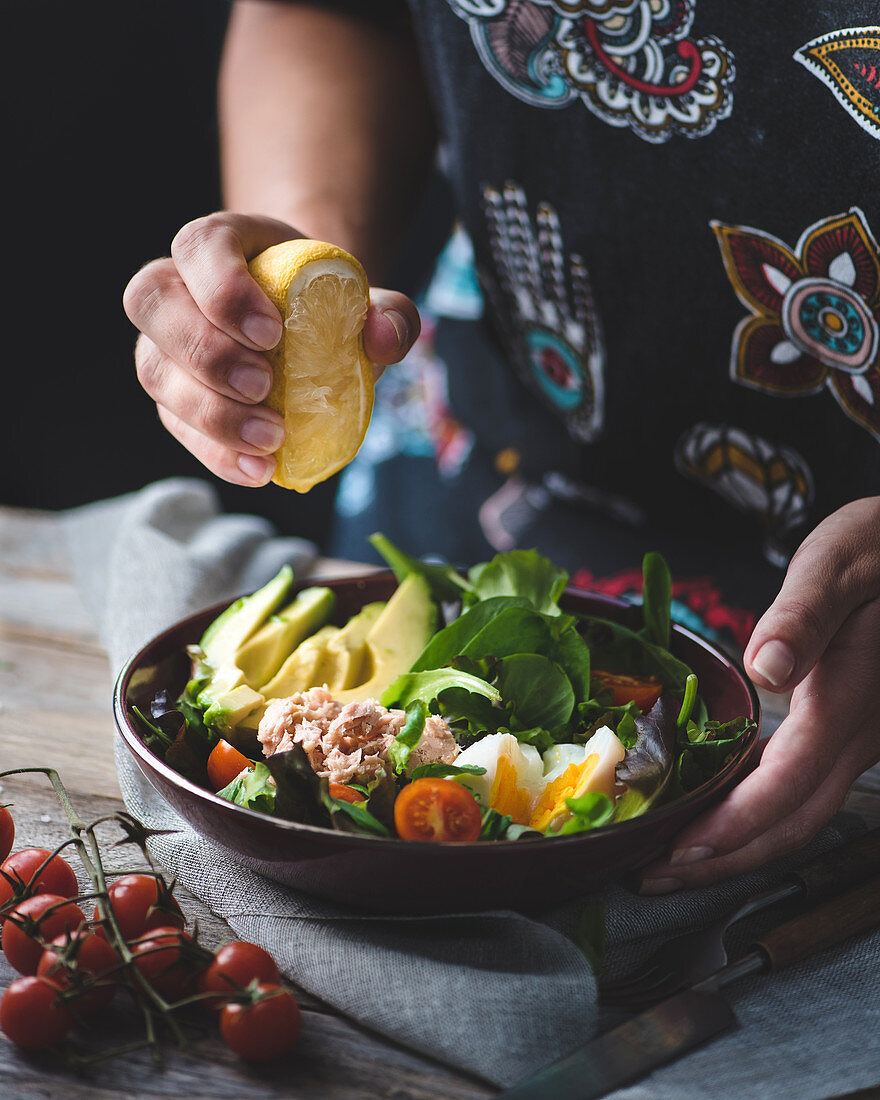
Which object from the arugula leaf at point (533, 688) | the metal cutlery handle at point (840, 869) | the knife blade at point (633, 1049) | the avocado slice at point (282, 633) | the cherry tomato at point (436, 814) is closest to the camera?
the knife blade at point (633, 1049)

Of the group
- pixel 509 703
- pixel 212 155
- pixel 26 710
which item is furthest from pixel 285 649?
pixel 212 155

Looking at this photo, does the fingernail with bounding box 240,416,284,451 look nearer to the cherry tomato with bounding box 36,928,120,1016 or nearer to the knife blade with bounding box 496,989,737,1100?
the cherry tomato with bounding box 36,928,120,1016

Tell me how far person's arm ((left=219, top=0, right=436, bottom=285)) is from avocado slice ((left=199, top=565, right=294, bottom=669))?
2.06 feet

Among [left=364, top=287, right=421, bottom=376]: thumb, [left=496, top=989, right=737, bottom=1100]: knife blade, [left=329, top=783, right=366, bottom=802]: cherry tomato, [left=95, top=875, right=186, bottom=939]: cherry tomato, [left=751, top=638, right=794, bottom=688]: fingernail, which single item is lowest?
[left=95, top=875, right=186, bottom=939]: cherry tomato

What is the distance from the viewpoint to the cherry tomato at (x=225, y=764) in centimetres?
94

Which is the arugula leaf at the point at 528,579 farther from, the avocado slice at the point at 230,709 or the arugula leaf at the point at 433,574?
the avocado slice at the point at 230,709

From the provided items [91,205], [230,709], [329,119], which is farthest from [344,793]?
[91,205]

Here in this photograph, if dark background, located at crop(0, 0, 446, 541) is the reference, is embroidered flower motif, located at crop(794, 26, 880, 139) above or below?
above

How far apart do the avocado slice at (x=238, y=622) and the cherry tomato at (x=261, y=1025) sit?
0.42 m

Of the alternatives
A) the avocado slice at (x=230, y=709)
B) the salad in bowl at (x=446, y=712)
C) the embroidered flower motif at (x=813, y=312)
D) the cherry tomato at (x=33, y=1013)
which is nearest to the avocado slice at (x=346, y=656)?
Result: the salad in bowl at (x=446, y=712)

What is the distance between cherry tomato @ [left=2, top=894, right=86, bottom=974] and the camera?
2.51ft

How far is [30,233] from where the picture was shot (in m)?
2.59

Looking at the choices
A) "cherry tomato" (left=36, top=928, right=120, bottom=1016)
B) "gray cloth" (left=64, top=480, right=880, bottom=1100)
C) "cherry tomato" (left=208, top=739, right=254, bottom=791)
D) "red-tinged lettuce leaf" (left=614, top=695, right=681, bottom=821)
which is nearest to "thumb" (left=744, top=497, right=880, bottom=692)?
"red-tinged lettuce leaf" (left=614, top=695, right=681, bottom=821)

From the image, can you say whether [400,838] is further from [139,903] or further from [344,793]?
[139,903]
